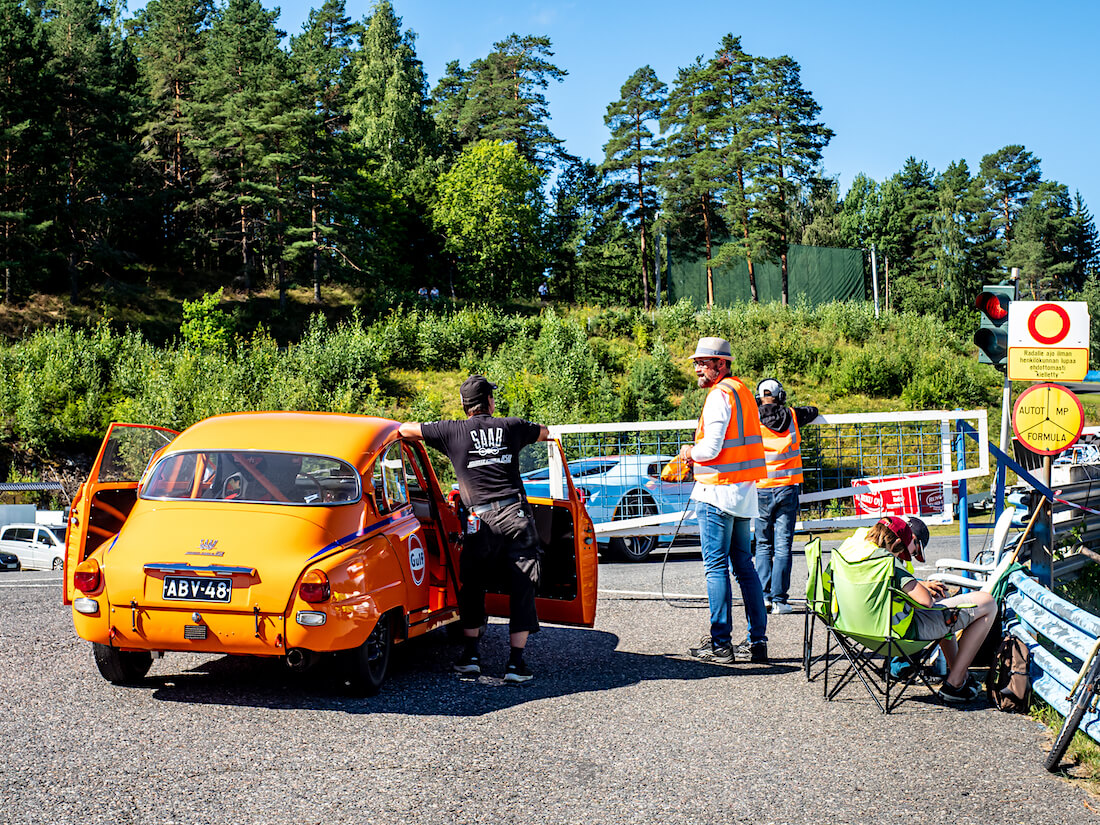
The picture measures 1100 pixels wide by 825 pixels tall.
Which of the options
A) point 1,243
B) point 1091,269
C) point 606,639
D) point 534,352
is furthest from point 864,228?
point 606,639

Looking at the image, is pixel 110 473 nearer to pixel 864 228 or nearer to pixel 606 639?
pixel 606 639

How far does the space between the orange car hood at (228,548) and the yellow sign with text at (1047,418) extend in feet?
18.0

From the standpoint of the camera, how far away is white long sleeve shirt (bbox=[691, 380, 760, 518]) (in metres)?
7.39

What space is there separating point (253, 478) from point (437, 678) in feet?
6.02

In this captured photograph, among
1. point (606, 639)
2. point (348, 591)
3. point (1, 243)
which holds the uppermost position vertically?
point (1, 243)

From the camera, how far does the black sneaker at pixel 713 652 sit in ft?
24.5

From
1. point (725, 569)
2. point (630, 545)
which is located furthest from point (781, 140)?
point (725, 569)

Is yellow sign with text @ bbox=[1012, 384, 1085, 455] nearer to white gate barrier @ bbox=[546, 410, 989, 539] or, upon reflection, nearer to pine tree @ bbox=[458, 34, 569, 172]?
white gate barrier @ bbox=[546, 410, 989, 539]

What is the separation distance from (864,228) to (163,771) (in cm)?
9679

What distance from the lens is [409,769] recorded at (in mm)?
5023

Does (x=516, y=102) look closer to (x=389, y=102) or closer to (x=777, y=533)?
(x=389, y=102)

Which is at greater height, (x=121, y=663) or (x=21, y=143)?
(x=21, y=143)

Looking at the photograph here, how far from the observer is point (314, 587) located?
5.87 m

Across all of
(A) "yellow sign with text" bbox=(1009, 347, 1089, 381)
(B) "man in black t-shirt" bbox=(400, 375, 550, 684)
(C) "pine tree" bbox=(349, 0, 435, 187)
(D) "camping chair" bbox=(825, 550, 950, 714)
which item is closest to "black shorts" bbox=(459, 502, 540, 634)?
(B) "man in black t-shirt" bbox=(400, 375, 550, 684)
